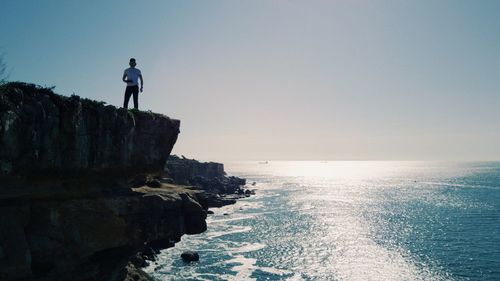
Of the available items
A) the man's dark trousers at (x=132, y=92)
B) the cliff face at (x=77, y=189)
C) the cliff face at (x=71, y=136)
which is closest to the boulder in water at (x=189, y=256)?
the cliff face at (x=77, y=189)

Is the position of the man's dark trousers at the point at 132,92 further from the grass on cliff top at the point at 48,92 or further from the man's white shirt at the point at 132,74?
the grass on cliff top at the point at 48,92

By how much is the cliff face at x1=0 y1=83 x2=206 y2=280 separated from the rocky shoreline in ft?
0.20

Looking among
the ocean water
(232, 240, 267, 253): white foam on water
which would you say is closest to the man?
the ocean water

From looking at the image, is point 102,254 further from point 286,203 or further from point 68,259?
point 286,203

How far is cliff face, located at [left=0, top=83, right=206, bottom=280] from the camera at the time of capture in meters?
20.9

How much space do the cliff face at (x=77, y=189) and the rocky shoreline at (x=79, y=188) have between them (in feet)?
0.20

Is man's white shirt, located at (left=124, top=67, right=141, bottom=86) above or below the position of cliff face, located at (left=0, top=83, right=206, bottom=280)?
above

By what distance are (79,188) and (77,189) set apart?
185 millimetres

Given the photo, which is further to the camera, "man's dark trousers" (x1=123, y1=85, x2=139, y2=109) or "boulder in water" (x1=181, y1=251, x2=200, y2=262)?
"boulder in water" (x1=181, y1=251, x2=200, y2=262)

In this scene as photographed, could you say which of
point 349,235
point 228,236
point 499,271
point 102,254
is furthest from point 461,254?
point 102,254

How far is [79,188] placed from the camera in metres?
24.6

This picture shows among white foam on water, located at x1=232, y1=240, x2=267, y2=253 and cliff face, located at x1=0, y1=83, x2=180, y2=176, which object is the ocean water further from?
cliff face, located at x1=0, y1=83, x2=180, y2=176

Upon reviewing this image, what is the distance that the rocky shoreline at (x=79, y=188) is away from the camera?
21.0 m

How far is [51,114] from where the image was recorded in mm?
21766
